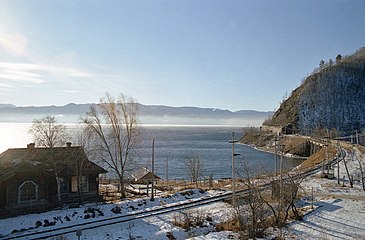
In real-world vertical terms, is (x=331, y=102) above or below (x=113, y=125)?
above

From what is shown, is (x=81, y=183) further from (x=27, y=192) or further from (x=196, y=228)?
(x=196, y=228)

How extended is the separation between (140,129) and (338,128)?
13755 centimetres

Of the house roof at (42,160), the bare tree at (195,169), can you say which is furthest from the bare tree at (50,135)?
the bare tree at (195,169)

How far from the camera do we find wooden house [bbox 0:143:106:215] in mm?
30406

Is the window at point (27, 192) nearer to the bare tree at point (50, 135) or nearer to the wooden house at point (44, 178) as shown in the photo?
the wooden house at point (44, 178)

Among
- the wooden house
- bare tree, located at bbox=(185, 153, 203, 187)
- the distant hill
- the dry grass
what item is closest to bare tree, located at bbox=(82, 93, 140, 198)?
the wooden house

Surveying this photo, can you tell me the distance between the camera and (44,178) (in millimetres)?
32656

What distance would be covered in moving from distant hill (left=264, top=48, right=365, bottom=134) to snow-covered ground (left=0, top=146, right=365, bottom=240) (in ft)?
441

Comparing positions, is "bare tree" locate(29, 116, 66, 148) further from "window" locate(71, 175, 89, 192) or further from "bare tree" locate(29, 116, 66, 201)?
"window" locate(71, 175, 89, 192)

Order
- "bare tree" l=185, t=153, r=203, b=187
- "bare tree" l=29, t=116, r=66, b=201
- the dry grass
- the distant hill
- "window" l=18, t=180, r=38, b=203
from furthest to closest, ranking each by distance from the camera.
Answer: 1. the distant hill
2. the dry grass
3. "bare tree" l=185, t=153, r=203, b=187
4. "bare tree" l=29, t=116, r=66, b=201
5. "window" l=18, t=180, r=38, b=203

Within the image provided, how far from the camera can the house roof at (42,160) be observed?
103ft

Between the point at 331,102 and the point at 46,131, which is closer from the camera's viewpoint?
the point at 46,131

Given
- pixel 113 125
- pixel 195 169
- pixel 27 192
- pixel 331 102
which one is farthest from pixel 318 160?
pixel 331 102

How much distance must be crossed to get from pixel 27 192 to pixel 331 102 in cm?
16534
